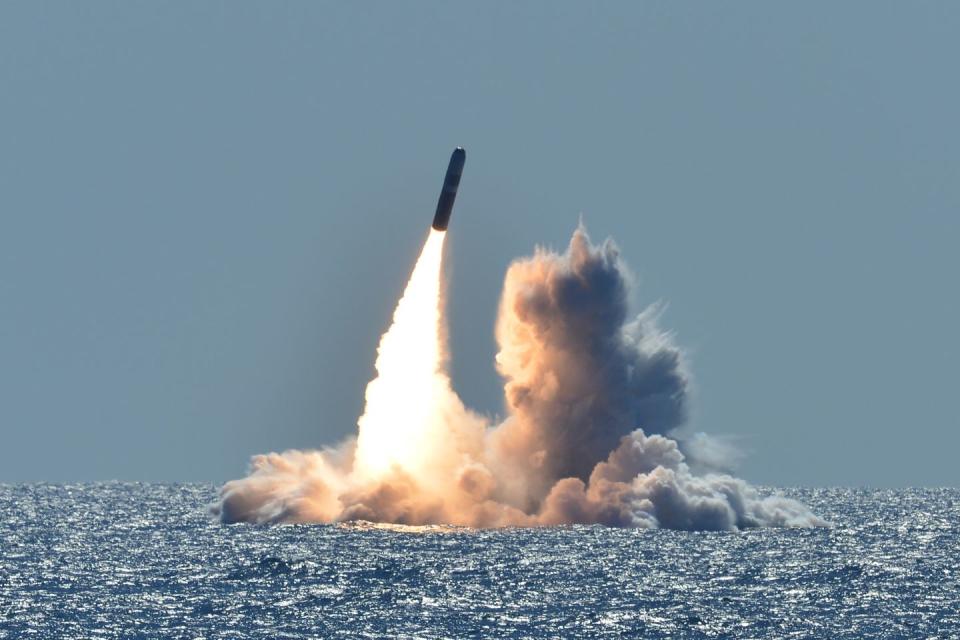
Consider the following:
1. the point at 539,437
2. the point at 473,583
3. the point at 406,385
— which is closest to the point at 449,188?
the point at 406,385

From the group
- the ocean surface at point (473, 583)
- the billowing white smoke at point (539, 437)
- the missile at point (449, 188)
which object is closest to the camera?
the ocean surface at point (473, 583)

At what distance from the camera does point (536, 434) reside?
396 feet

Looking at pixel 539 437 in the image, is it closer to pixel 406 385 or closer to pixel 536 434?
pixel 536 434

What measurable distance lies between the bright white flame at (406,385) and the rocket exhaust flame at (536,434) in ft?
0.28

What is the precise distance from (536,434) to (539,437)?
0.93 ft

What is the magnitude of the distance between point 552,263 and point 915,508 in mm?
74262

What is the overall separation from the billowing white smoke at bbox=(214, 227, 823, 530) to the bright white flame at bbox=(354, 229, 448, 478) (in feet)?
0.29

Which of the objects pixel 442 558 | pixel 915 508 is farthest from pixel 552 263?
pixel 915 508

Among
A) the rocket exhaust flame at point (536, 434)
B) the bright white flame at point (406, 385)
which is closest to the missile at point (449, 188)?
the rocket exhaust flame at point (536, 434)

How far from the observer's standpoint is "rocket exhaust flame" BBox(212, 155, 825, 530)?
117m

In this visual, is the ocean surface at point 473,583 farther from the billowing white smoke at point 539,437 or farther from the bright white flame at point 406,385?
the bright white flame at point 406,385

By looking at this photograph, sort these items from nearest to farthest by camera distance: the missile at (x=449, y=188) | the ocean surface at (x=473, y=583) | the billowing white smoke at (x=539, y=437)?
the ocean surface at (x=473, y=583), the missile at (x=449, y=188), the billowing white smoke at (x=539, y=437)

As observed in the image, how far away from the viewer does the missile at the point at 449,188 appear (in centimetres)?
10850

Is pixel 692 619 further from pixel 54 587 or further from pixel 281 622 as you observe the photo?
pixel 54 587
